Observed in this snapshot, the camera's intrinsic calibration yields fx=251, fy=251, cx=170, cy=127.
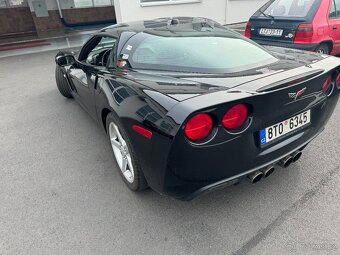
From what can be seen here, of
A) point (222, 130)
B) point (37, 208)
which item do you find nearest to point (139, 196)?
point (37, 208)

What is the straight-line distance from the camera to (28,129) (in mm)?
3580

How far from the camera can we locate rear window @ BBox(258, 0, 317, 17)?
4.41m

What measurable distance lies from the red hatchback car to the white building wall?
5117mm

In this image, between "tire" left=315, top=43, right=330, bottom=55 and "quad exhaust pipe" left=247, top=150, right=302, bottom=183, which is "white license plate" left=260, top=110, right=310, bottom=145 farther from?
"tire" left=315, top=43, right=330, bottom=55

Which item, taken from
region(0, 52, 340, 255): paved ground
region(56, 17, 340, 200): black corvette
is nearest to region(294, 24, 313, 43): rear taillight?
region(0, 52, 340, 255): paved ground

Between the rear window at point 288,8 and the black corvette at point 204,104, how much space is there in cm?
249

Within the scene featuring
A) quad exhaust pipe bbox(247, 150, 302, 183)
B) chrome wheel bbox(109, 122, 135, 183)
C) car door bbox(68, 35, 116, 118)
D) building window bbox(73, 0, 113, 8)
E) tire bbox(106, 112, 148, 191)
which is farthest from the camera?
building window bbox(73, 0, 113, 8)

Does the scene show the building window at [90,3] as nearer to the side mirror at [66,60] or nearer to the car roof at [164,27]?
the side mirror at [66,60]

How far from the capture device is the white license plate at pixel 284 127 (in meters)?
1.73

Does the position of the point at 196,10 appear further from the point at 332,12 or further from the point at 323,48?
the point at 323,48

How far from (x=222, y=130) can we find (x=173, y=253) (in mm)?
922

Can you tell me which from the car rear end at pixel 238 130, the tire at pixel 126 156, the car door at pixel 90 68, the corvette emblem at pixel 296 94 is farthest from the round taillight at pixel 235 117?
the car door at pixel 90 68

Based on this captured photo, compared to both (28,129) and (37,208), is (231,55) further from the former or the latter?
(28,129)

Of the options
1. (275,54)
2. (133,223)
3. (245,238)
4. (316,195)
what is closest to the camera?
(245,238)
